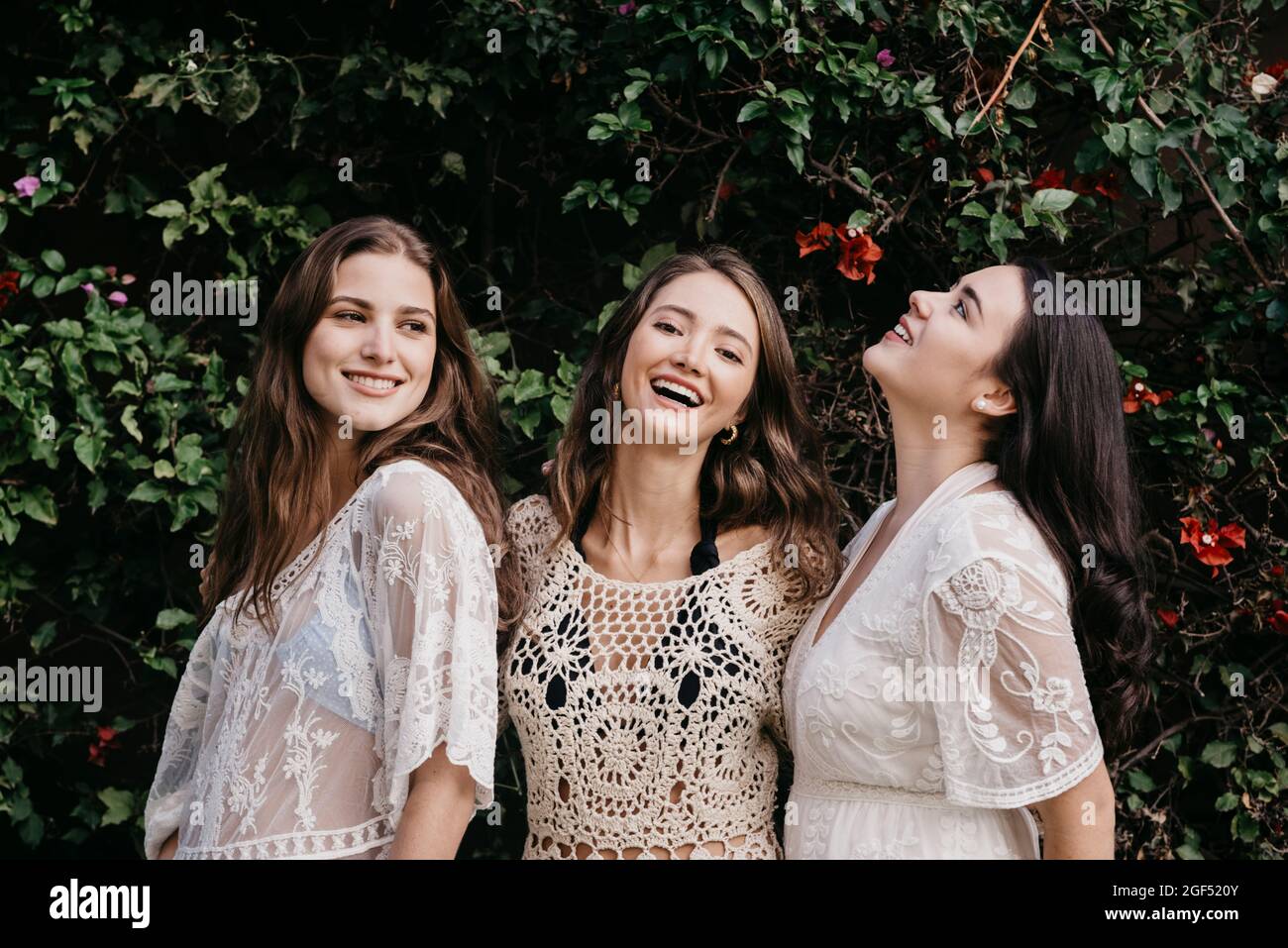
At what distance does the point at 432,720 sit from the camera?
183cm

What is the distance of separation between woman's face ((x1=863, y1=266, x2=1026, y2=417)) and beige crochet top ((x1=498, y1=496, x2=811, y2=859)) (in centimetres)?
46

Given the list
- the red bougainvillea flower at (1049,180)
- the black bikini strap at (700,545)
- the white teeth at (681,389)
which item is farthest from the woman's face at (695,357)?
the red bougainvillea flower at (1049,180)

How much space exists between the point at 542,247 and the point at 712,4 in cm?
77

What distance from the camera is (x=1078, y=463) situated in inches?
83.3

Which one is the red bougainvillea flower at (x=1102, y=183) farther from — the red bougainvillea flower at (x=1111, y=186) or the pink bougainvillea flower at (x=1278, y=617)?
the pink bougainvillea flower at (x=1278, y=617)

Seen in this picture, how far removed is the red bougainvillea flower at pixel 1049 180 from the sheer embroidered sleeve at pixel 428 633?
156 cm

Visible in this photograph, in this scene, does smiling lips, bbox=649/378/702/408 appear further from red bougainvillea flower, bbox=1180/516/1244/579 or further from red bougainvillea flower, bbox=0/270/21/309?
red bougainvillea flower, bbox=0/270/21/309

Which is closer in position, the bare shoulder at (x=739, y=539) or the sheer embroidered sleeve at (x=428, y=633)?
the sheer embroidered sleeve at (x=428, y=633)

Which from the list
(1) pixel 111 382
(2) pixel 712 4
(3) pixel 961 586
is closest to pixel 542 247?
(2) pixel 712 4

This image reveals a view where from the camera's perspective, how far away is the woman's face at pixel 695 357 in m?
2.31

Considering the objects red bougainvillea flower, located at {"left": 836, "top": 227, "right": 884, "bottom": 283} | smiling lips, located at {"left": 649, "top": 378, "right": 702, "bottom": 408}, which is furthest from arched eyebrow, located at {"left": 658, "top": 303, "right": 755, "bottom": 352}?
red bougainvillea flower, located at {"left": 836, "top": 227, "right": 884, "bottom": 283}

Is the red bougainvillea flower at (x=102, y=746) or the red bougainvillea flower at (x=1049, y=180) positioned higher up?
the red bougainvillea flower at (x=1049, y=180)

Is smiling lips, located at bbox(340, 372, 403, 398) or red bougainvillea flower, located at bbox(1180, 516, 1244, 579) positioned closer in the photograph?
smiling lips, located at bbox(340, 372, 403, 398)

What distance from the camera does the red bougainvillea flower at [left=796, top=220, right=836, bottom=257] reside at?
2734 mm
